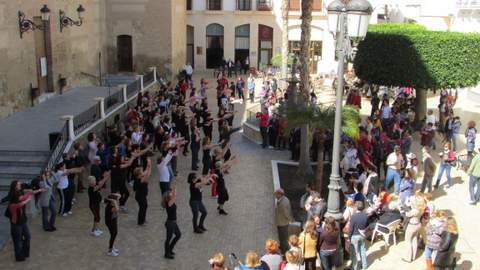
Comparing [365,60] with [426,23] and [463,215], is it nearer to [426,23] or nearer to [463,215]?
[463,215]

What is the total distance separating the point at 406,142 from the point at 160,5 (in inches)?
763

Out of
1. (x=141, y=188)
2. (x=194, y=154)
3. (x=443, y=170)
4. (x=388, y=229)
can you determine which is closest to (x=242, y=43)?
(x=194, y=154)

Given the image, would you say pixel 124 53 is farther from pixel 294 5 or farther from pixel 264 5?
pixel 294 5

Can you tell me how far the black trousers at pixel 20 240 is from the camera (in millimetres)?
11220

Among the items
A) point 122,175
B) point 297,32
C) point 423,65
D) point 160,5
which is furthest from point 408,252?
point 297,32

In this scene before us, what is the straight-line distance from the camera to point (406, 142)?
18062 mm

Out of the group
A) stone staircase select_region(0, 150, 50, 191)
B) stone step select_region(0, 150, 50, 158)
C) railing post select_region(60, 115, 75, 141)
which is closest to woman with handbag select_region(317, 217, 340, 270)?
stone staircase select_region(0, 150, 50, 191)

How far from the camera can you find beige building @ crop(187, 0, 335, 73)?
43750 millimetres

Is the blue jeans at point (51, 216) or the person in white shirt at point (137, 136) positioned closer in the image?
the blue jeans at point (51, 216)

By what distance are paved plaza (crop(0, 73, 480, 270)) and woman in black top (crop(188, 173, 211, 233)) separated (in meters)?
0.20

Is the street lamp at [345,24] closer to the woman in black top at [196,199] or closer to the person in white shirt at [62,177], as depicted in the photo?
the woman in black top at [196,199]

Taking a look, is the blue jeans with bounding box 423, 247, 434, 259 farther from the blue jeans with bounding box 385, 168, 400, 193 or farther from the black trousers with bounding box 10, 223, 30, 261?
the black trousers with bounding box 10, 223, 30, 261

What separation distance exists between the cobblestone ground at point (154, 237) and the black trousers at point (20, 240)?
6.1 inches

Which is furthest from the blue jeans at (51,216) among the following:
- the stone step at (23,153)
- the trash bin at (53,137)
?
the stone step at (23,153)
